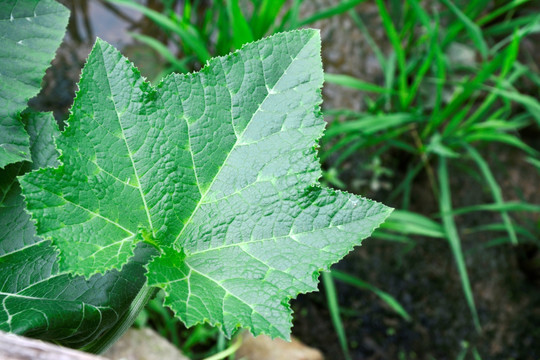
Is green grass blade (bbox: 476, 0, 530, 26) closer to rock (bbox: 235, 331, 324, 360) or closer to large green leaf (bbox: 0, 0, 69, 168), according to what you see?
rock (bbox: 235, 331, 324, 360)

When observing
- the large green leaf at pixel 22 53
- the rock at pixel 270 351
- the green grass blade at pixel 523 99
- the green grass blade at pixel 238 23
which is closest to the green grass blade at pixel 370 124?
the green grass blade at pixel 523 99

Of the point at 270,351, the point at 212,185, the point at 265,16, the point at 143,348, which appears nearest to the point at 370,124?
the point at 265,16

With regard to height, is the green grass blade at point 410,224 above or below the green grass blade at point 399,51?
below

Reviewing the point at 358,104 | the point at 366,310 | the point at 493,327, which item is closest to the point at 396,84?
the point at 358,104

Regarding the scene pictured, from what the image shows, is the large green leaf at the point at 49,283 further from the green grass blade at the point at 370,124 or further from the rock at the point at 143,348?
the green grass blade at the point at 370,124

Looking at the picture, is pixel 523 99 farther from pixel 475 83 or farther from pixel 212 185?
pixel 212 185

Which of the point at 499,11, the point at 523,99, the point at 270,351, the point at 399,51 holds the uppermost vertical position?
the point at 499,11

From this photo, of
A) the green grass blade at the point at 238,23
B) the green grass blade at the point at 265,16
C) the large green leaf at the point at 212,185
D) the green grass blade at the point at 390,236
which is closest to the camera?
the large green leaf at the point at 212,185
